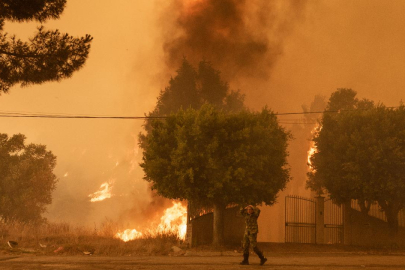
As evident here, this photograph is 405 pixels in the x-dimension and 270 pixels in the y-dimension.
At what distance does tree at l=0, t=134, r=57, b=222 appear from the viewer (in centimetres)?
3688

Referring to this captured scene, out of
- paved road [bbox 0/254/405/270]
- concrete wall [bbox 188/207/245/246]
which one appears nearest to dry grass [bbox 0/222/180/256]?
concrete wall [bbox 188/207/245/246]

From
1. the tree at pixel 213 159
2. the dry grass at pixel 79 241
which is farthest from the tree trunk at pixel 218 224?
the dry grass at pixel 79 241

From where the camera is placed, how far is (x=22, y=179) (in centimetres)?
3766

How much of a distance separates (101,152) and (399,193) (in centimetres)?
16605

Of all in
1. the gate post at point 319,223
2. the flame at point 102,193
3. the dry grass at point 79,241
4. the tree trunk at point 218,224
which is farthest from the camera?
the flame at point 102,193

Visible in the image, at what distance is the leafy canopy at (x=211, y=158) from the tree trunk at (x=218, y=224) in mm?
368

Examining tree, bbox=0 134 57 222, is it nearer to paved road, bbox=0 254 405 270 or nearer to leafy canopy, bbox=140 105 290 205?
leafy canopy, bbox=140 105 290 205

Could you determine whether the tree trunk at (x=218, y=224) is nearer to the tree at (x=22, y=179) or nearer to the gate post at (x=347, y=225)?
the gate post at (x=347, y=225)

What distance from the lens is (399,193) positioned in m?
23.0

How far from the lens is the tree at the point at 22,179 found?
36875 millimetres

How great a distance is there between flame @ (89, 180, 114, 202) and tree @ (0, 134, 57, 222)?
10111 centimetres

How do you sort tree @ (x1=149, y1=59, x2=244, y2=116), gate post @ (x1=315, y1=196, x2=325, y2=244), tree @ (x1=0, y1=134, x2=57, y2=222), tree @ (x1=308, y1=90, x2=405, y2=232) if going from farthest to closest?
tree @ (x1=149, y1=59, x2=244, y2=116), tree @ (x1=0, y1=134, x2=57, y2=222), gate post @ (x1=315, y1=196, x2=325, y2=244), tree @ (x1=308, y1=90, x2=405, y2=232)

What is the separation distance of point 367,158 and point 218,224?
30.7 feet

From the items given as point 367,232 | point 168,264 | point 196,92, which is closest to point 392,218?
point 367,232
